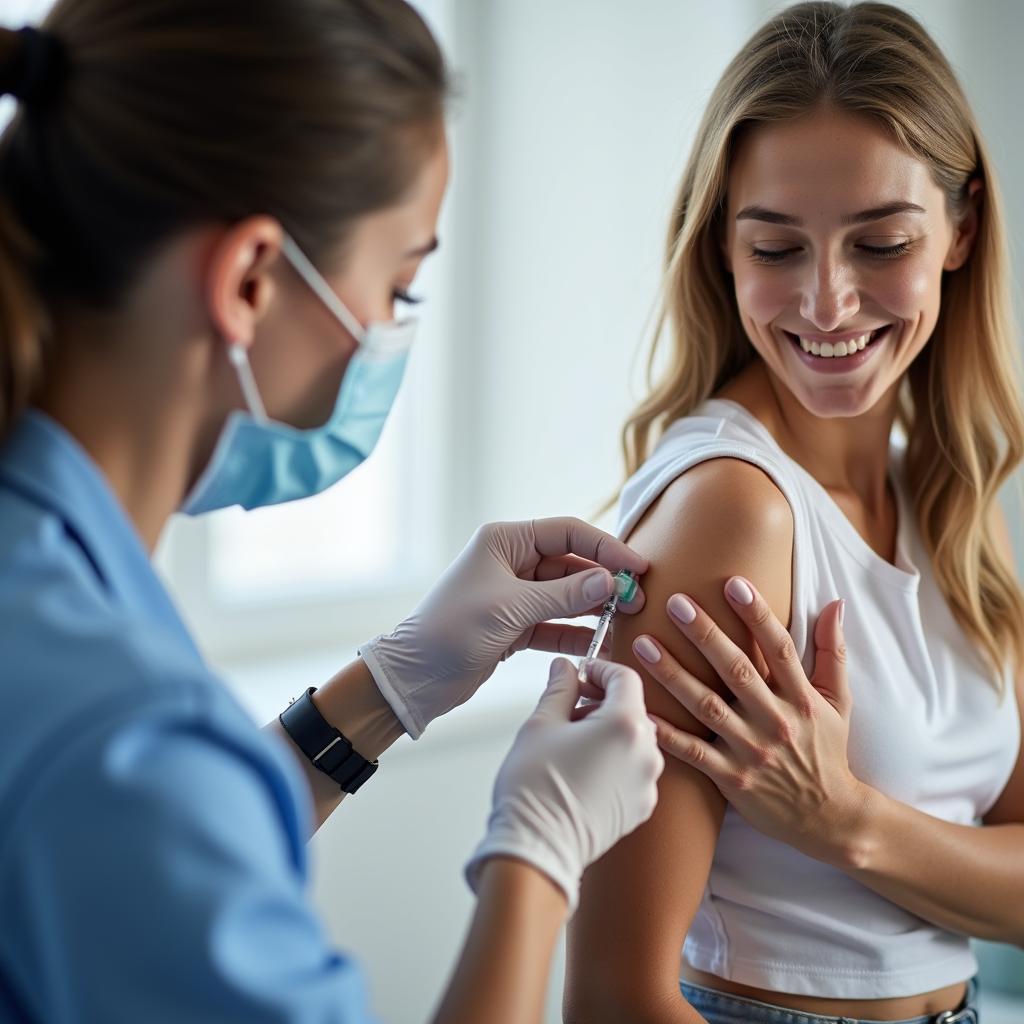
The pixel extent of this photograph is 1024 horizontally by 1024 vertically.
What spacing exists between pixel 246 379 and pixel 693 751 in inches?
23.5

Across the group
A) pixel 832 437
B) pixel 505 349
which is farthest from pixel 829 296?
pixel 505 349

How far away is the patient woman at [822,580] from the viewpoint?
1273mm

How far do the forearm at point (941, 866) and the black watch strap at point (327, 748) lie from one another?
52 centimetres

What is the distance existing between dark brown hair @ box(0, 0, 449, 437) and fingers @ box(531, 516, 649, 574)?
1.81 feet

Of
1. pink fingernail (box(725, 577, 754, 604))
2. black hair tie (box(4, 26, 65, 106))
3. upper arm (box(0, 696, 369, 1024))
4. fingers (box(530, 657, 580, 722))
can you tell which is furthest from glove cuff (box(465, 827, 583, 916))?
black hair tie (box(4, 26, 65, 106))

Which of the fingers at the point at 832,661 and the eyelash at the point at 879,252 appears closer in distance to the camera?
the fingers at the point at 832,661

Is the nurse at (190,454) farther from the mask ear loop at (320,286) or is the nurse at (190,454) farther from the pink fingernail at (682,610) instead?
the pink fingernail at (682,610)

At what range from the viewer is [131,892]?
707 mm

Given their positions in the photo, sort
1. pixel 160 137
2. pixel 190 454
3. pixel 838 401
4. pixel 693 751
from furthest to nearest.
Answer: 1. pixel 838 401
2. pixel 693 751
3. pixel 190 454
4. pixel 160 137

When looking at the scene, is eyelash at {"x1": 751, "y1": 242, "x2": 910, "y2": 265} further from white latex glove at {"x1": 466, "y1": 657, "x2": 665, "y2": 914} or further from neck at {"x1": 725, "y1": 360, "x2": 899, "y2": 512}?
white latex glove at {"x1": 466, "y1": 657, "x2": 665, "y2": 914}

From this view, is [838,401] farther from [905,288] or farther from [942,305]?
[942,305]

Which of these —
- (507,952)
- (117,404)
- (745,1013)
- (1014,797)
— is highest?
(117,404)

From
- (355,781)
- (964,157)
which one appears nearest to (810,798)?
(355,781)

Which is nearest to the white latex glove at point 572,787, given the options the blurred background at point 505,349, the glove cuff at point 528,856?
the glove cuff at point 528,856
